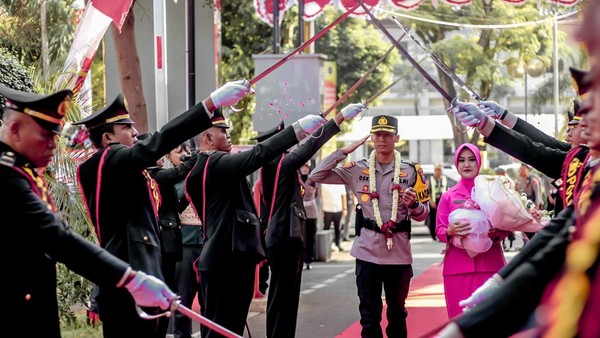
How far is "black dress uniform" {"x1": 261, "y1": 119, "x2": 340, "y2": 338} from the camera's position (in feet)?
31.6

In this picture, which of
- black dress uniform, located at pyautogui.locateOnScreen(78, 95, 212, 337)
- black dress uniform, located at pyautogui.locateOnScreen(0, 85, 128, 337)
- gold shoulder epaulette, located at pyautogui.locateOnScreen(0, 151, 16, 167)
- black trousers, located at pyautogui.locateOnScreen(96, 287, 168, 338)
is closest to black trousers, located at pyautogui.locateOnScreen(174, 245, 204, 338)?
black dress uniform, located at pyautogui.locateOnScreen(78, 95, 212, 337)

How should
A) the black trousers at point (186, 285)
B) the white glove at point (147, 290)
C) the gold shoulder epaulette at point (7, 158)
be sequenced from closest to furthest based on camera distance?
the gold shoulder epaulette at point (7, 158) → the white glove at point (147, 290) → the black trousers at point (186, 285)

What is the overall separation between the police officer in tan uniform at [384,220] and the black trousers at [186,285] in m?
1.67

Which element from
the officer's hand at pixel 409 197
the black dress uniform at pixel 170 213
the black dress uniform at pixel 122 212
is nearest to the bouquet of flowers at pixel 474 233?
the officer's hand at pixel 409 197

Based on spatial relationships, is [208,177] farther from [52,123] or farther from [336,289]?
[336,289]

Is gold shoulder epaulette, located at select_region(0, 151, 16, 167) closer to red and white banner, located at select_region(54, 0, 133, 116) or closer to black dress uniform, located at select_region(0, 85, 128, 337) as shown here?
black dress uniform, located at select_region(0, 85, 128, 337)

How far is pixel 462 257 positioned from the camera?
28.3 feet

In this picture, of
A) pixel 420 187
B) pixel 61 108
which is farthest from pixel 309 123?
pixel 61 108

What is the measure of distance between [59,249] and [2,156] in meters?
0.52

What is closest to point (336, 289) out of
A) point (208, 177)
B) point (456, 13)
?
point (208, 177)

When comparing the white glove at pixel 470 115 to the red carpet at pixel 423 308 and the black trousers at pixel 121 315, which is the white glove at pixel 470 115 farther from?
the red carpet at pixel 423 308

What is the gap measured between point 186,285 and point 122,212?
3.45 m

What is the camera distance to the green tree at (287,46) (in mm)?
25500

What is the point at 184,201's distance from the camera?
10195 millimetres
